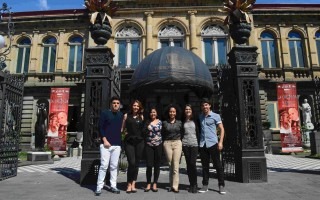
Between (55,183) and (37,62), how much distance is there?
1878 centimetres

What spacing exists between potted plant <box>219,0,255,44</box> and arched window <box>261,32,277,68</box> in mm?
15854

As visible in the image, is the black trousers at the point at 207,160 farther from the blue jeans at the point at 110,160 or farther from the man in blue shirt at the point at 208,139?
the blue jeans at the point at 110,160

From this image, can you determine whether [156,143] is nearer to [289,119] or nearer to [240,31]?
[240,31]

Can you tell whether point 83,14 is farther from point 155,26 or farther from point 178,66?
point 178,66

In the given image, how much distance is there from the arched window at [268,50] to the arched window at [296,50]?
1414 millimetres

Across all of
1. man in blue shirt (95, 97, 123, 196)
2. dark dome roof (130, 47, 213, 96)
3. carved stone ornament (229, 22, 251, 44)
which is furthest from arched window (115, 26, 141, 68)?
man in blue shirt (95, 97, 123, 196)

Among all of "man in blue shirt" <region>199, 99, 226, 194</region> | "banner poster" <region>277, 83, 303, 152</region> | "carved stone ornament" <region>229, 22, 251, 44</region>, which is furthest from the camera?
"banner poster" <region>277, 83, 303, 152</region>

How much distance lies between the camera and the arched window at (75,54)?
894 inches

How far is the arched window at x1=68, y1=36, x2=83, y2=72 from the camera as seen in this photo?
22719 millimetres

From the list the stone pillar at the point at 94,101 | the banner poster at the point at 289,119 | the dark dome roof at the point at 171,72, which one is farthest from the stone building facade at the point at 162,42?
the stone pillar at the point at 94,101

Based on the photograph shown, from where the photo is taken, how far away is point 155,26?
21.8m

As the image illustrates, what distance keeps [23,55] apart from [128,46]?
378 inches

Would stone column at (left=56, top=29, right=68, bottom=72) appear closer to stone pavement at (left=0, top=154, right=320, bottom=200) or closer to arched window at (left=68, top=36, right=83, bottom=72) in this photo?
arched window at (left=68, top=36, right=83, bottom=72)

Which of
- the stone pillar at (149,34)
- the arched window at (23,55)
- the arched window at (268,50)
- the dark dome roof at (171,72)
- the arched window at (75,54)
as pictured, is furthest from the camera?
the arched window at (23,55)
